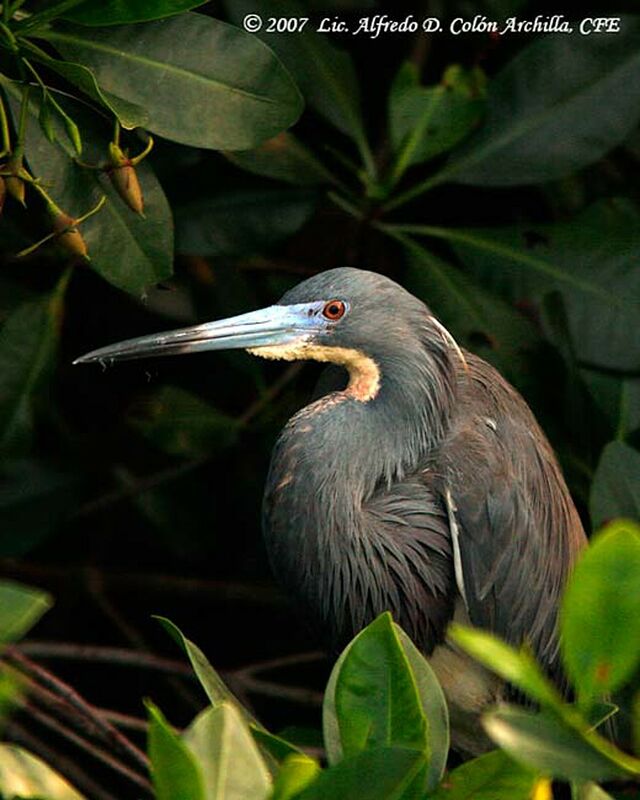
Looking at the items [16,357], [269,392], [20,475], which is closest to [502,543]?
[269,392]

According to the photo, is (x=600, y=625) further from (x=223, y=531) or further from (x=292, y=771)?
(x=223, y=531)

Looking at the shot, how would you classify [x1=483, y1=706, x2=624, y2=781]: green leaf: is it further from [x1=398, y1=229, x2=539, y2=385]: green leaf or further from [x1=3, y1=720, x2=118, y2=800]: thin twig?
[x1=3, y1=720, x2=118, y2=800]: thin twig

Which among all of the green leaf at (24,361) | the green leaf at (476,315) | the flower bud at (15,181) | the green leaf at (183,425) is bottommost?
the green leaf at (183,425)

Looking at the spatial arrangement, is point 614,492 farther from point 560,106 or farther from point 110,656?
point 110,656

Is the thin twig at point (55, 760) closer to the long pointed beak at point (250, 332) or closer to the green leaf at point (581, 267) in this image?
the long pointed beak at point (250, 332)

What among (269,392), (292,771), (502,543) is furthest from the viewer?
(269,392)

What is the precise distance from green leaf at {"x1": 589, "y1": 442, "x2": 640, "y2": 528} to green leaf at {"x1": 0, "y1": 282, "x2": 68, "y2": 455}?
1030mm

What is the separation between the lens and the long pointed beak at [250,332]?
224 cm

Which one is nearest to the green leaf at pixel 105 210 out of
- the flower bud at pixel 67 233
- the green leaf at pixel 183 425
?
the flower bud at pixel 67 233

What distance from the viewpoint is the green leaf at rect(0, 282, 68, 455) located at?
251 cm

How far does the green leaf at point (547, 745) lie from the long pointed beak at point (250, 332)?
1.32 meters

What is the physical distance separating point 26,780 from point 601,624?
1.53ft

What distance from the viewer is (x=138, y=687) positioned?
11.3 ft

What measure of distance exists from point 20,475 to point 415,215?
3.40ft
